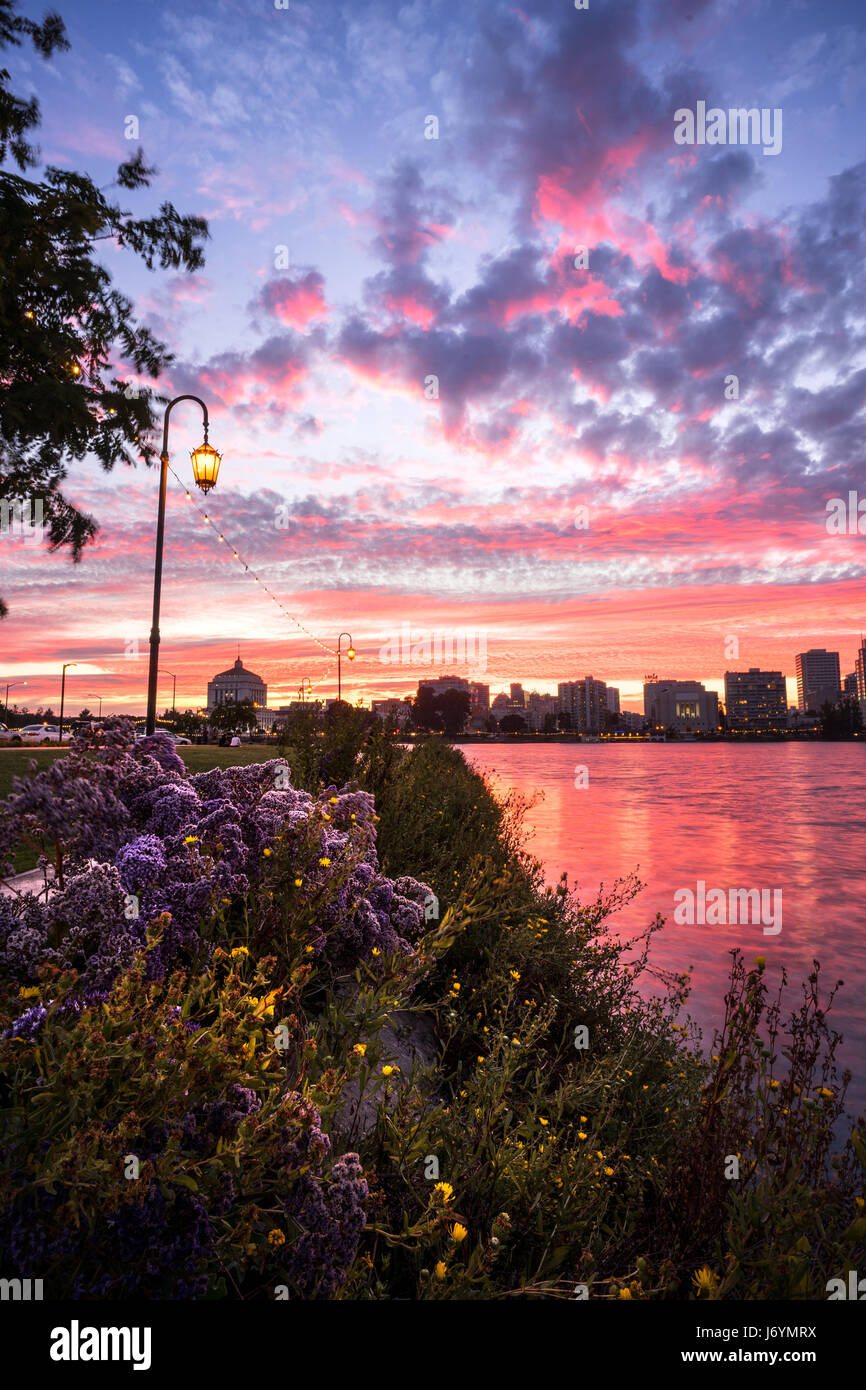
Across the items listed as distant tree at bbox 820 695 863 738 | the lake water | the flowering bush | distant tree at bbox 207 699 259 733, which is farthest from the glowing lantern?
distant tree at bbox 820 695 863 738

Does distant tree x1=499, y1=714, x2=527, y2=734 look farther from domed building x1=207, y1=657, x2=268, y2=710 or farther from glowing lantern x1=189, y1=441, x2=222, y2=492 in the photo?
glowing lantern x1=189, y1=441, x2=222, y2=492

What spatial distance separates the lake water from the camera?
863 cm

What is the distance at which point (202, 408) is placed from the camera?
12.9 metres

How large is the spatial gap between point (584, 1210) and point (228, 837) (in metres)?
2.37

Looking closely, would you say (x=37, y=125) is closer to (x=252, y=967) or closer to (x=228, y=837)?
(x=228, y=837)

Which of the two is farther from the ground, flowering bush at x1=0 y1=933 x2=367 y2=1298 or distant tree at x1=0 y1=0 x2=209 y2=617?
distant tree at x1=0 y1=0 x2=209 y2=617

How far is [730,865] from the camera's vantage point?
693 inches

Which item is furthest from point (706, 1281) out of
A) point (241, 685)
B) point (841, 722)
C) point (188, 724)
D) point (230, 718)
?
point (841, 722)

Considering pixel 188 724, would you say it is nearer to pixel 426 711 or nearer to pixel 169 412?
pixel 426 711

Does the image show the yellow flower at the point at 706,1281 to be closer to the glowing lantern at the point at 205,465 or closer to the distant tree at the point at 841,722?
the glowing lantern at the point at 205,465

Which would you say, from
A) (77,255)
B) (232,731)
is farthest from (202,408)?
(232,731)

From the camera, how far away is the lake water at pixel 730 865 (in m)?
8.63

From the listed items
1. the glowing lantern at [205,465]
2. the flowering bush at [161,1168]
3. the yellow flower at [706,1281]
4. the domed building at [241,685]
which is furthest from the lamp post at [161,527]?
the domed building at [241,685]

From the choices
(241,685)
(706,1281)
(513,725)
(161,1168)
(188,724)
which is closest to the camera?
(161,1168)
